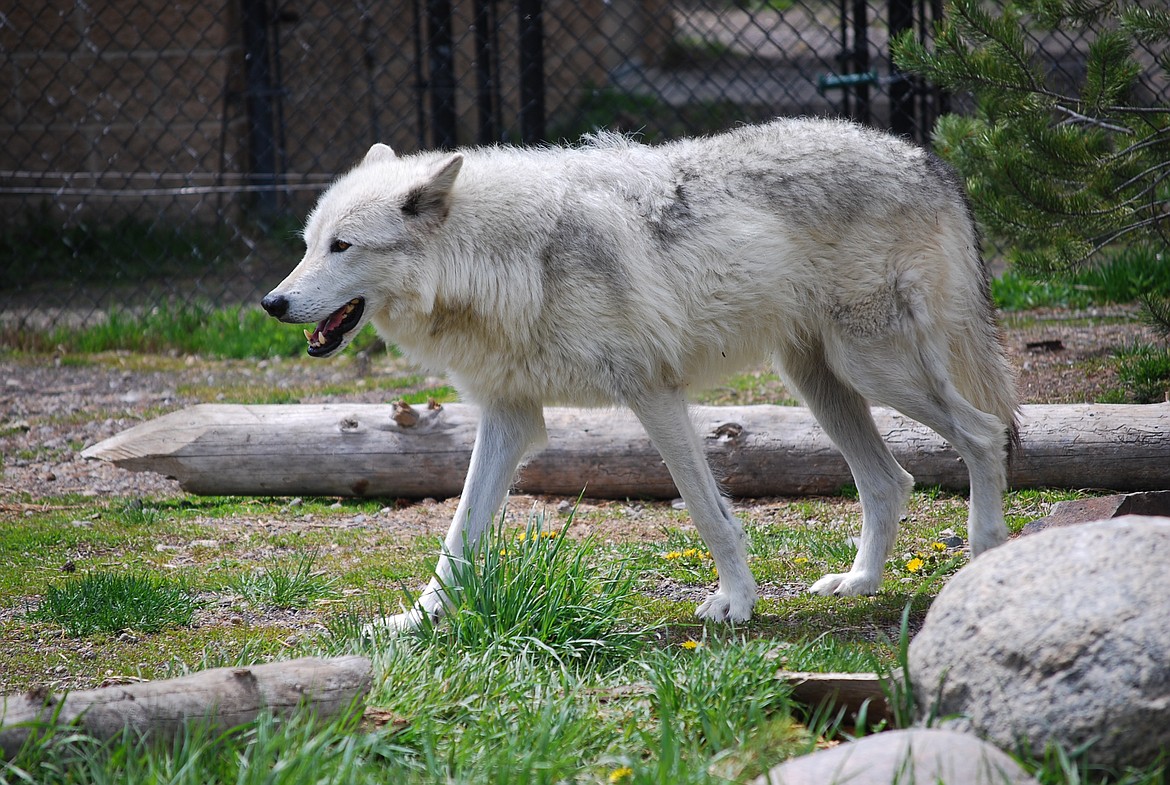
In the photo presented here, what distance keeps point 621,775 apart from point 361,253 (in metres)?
2.13

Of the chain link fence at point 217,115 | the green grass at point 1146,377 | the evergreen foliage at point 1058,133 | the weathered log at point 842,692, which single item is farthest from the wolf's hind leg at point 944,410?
the chain link fence at point 217,115

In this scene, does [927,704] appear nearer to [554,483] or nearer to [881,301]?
[881,301]

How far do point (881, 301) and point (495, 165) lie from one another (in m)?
1.52

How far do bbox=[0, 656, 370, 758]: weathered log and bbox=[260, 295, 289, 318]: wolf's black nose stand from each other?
142 centimetres

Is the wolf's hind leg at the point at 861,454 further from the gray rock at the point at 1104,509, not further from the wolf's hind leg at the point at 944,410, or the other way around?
the gray rock at the point at 1104,509

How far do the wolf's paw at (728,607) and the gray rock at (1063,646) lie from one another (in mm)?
1243

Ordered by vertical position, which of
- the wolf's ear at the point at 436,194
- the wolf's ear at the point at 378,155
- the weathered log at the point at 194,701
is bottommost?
the weathered log at the point at 194,701

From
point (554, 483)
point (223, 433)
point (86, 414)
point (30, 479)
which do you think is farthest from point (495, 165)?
point (86, 414)

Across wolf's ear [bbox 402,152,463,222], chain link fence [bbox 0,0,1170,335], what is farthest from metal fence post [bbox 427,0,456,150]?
wolf's ear [bbox 402,152,463,222]

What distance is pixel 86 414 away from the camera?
23.4 feet

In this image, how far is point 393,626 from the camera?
11.9ft

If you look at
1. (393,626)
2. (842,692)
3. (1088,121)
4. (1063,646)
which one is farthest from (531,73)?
(1063,646)

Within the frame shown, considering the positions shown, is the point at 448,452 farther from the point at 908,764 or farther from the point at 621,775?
the point at 908,764

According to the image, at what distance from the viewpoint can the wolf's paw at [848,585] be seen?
14.1 feet
